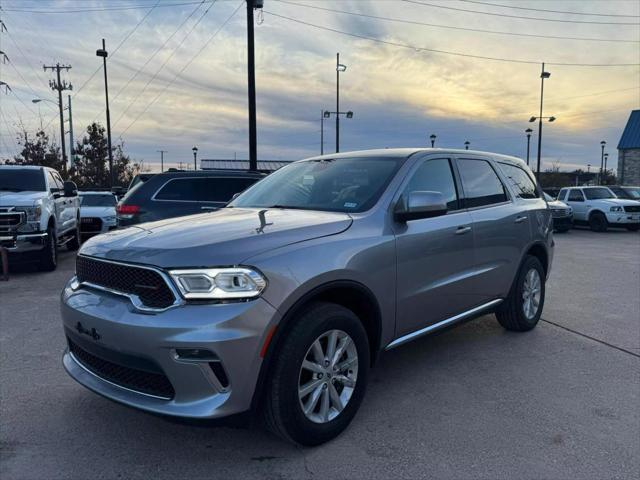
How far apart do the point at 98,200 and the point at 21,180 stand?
633cm

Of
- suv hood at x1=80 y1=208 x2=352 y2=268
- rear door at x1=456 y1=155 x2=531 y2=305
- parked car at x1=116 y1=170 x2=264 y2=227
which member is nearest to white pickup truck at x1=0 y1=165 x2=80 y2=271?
parked car at x1=116 y1=170 x2=264 y2=227

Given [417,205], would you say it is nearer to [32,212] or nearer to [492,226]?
[492,226]

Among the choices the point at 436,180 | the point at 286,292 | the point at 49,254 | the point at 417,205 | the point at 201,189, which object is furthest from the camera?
the point at 49,254

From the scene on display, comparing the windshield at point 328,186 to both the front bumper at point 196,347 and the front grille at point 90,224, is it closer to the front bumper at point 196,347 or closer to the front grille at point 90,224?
the front bumper at point 196,347

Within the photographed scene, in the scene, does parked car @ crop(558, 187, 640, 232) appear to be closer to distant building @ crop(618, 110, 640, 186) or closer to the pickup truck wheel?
the pickup truck wheel

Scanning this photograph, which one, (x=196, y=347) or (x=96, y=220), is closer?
(x=196, y=347)

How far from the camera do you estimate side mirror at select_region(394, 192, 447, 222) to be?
11.5ft

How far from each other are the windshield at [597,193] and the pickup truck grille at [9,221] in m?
18.9

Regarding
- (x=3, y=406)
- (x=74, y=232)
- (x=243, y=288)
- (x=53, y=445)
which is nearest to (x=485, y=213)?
(x=243, y=288)

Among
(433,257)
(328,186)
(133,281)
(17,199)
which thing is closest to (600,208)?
(433,257)

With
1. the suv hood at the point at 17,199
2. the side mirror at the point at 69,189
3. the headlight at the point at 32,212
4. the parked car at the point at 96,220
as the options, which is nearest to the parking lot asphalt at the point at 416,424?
the headlight at the point at 32,212

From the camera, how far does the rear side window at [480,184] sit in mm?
4543

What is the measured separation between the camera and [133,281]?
279 centimetres

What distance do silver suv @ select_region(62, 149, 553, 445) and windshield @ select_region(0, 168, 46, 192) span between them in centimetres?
723
